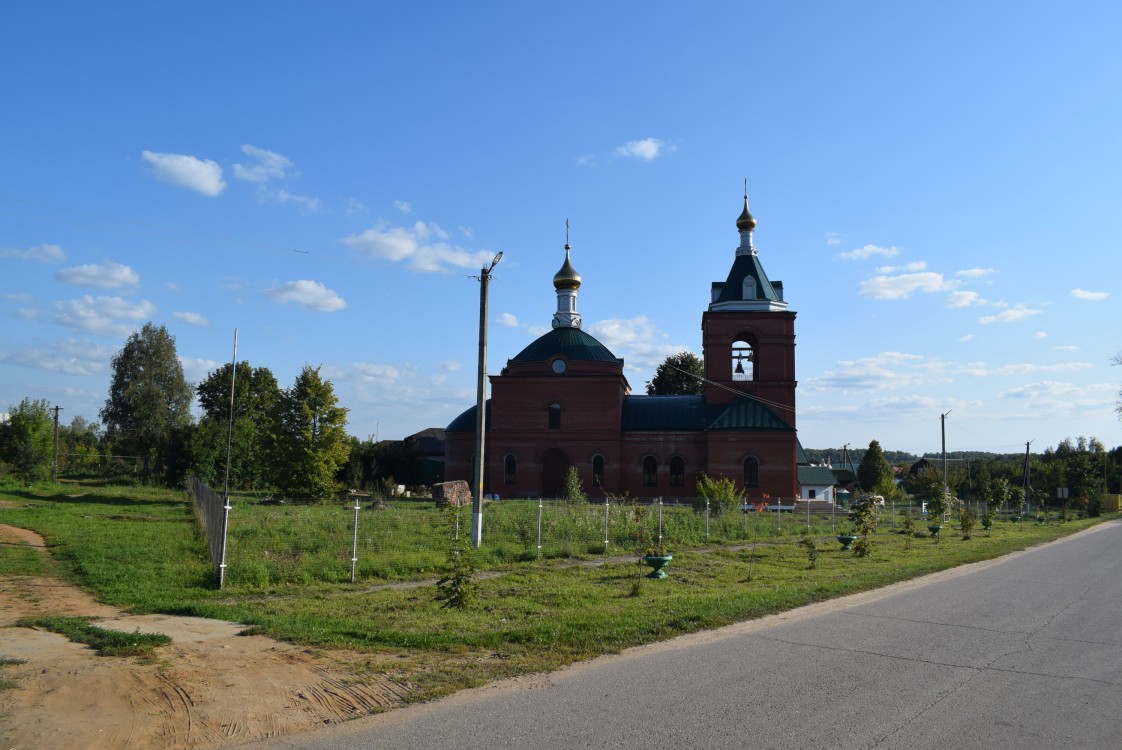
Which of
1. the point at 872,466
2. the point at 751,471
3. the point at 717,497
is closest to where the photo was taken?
the point at 717,497

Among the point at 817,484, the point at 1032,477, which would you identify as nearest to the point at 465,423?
the point at 817,484

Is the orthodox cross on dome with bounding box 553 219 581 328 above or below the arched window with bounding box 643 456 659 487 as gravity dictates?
above

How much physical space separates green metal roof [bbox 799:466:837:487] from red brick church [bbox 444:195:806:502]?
934 centimetres

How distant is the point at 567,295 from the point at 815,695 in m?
43.1

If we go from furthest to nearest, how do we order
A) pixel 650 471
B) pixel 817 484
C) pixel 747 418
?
pixel 817 484 → pixel 650 471 → pixel 747 418

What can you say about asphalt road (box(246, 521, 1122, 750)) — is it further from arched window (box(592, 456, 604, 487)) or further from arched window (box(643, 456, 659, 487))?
arched window (box(643, 456, 659, 487))

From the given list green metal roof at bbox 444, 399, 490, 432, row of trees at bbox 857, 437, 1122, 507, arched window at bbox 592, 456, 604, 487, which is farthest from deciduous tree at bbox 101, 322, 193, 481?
row of trees at bbox 857, 437, 1122, 507

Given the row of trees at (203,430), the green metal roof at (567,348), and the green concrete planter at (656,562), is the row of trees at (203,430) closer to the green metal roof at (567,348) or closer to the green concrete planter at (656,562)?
the green metal roof at (567,348)

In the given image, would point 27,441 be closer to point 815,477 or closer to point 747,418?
point 747,418

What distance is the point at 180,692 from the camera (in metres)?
6.74

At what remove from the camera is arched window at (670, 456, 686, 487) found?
43750mm

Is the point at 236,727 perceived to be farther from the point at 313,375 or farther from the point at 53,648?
the point at 313,375

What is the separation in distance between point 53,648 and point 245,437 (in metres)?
45.3

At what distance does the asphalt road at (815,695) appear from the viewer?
19.0ft
